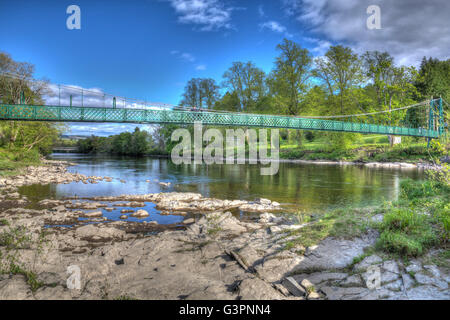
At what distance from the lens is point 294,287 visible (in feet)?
12.5

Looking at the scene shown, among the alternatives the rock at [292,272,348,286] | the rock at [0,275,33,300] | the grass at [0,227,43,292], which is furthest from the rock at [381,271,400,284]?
the grass at [0,227,43,292]

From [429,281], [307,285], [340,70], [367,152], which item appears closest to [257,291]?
[307,285]

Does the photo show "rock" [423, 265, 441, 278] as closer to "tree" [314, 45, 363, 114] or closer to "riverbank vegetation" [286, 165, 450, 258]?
"riverbank vegetation" [286, 165, 450, 258]

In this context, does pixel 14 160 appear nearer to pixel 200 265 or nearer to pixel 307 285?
pixel 200 265

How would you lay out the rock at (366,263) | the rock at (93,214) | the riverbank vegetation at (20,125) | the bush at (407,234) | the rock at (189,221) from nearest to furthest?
the rock at (366,263) → the bush at (407,234) → the rock at (189,221) → the rock at (93,214) → the riverbank vegetation at (20,125)

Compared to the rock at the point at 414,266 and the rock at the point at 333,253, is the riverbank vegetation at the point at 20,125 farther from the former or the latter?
the rock at the point at 414,266

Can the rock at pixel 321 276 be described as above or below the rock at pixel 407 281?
below

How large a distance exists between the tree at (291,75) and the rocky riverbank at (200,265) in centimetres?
3776

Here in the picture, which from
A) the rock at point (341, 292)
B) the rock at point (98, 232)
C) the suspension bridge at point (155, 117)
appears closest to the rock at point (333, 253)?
the rock at point (341, 292)

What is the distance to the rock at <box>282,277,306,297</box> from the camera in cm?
367

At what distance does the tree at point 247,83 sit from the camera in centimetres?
4884

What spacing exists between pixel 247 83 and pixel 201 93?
923 centimetres
